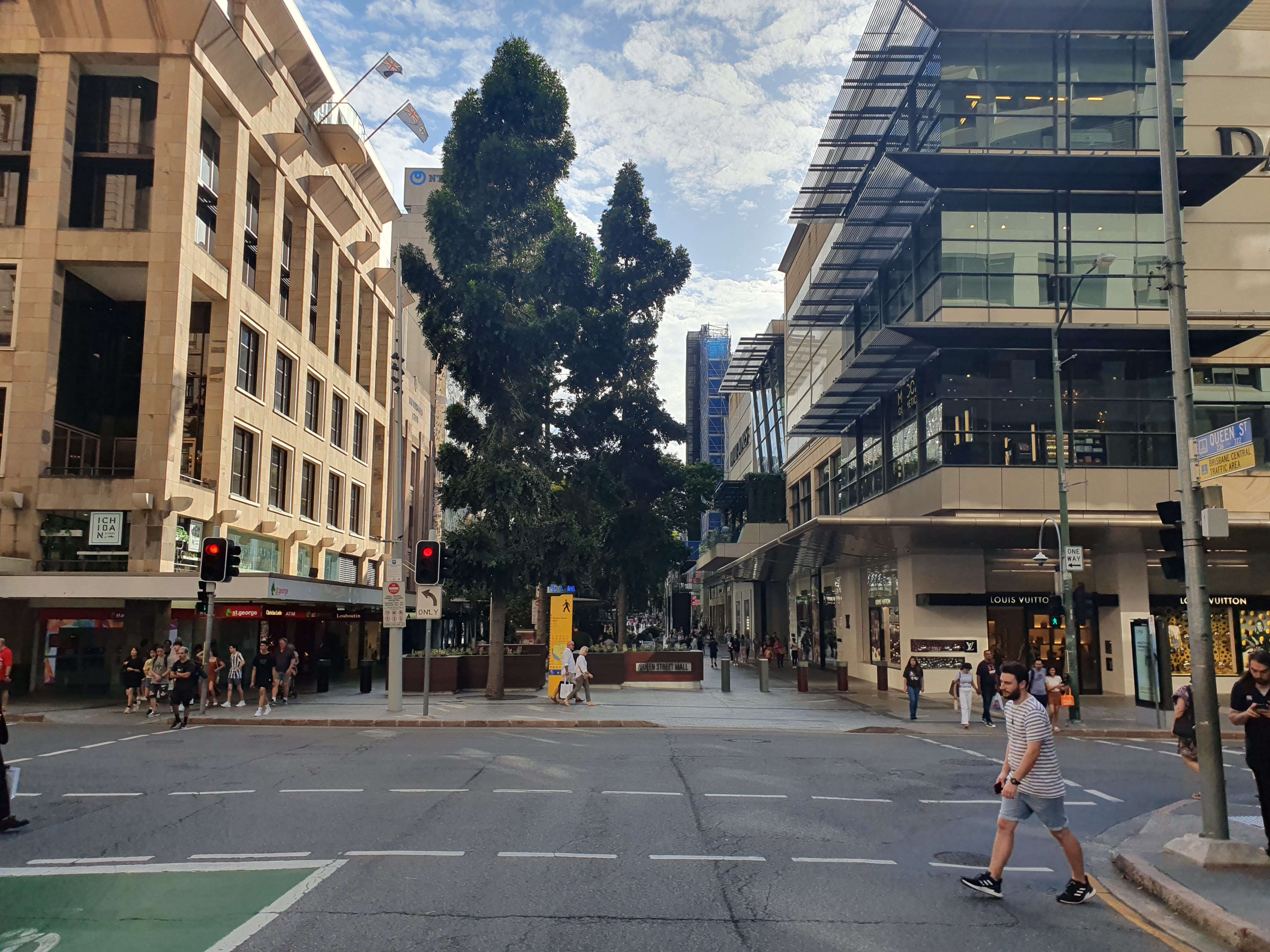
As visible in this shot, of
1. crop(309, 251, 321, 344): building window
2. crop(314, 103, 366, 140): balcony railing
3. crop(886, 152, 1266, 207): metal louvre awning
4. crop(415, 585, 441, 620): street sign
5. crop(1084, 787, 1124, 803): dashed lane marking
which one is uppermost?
crop(314, 103, 366, 140): balcony railing

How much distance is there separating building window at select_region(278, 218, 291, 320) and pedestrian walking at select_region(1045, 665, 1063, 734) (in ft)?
109

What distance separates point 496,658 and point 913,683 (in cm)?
1134

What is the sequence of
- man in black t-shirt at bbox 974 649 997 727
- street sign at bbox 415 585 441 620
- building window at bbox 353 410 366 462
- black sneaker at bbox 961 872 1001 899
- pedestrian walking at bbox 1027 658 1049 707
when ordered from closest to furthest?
black sneaker at bbox 961 872 1001 899, pedestrian walking at bbox 1027 658 1049 707, man in black t-shirt at bbox 974 649 997 727, street sign at bbox 415 585 441 620, building window at bbox 353 410 366 462

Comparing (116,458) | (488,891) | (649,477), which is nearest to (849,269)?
(649,477)

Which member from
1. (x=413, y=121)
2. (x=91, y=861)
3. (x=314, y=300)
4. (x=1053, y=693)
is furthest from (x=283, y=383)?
(x=413, y=121)

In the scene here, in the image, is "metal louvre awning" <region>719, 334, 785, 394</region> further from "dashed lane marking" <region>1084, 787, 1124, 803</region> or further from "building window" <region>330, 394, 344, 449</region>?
"dashed lane marking" <region>1084, 787, 1124, 803</region>

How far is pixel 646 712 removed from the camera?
2316cm

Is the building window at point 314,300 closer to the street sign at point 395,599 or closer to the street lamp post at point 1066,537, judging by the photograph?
the street sign at point 395,599

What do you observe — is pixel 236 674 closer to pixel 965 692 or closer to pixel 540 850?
pixel 965 692

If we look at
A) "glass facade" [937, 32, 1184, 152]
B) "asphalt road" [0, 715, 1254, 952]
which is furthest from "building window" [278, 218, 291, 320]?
"asphalt road" [0, 715, 1254, 952]

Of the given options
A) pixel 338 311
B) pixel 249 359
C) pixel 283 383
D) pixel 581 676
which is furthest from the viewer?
pixel 338 311

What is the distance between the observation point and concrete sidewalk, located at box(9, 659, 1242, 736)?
2080 cm

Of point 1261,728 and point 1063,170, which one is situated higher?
point 1063,170

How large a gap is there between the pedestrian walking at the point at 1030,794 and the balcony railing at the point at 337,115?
42.7 metres
